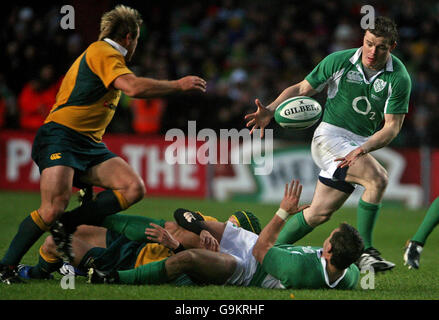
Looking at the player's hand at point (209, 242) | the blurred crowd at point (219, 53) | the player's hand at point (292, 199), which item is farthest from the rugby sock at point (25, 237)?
the blurred crowd at point (219, 53)

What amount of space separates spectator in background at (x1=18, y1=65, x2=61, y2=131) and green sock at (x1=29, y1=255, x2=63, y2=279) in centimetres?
722

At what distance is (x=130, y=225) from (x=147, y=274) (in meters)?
0.44

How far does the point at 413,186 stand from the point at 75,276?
8153mm

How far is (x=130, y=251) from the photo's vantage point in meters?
5.54

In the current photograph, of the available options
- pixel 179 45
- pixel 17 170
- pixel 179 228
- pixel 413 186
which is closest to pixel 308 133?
pixel 413 186

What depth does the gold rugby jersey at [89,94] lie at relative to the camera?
5566 mm

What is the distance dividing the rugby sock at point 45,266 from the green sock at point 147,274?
0.55 metres

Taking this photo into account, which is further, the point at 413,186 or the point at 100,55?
the point at 413,186

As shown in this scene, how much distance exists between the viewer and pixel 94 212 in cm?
568

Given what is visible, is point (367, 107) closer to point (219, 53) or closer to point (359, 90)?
point (359, 90)

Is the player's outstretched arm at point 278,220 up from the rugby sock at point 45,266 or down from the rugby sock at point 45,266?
up

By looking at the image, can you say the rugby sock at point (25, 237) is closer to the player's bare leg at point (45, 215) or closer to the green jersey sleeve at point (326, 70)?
the player's bare leg at point (45, 215)

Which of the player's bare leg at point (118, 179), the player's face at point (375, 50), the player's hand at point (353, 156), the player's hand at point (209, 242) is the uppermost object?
the player's face at point (375, 50)
